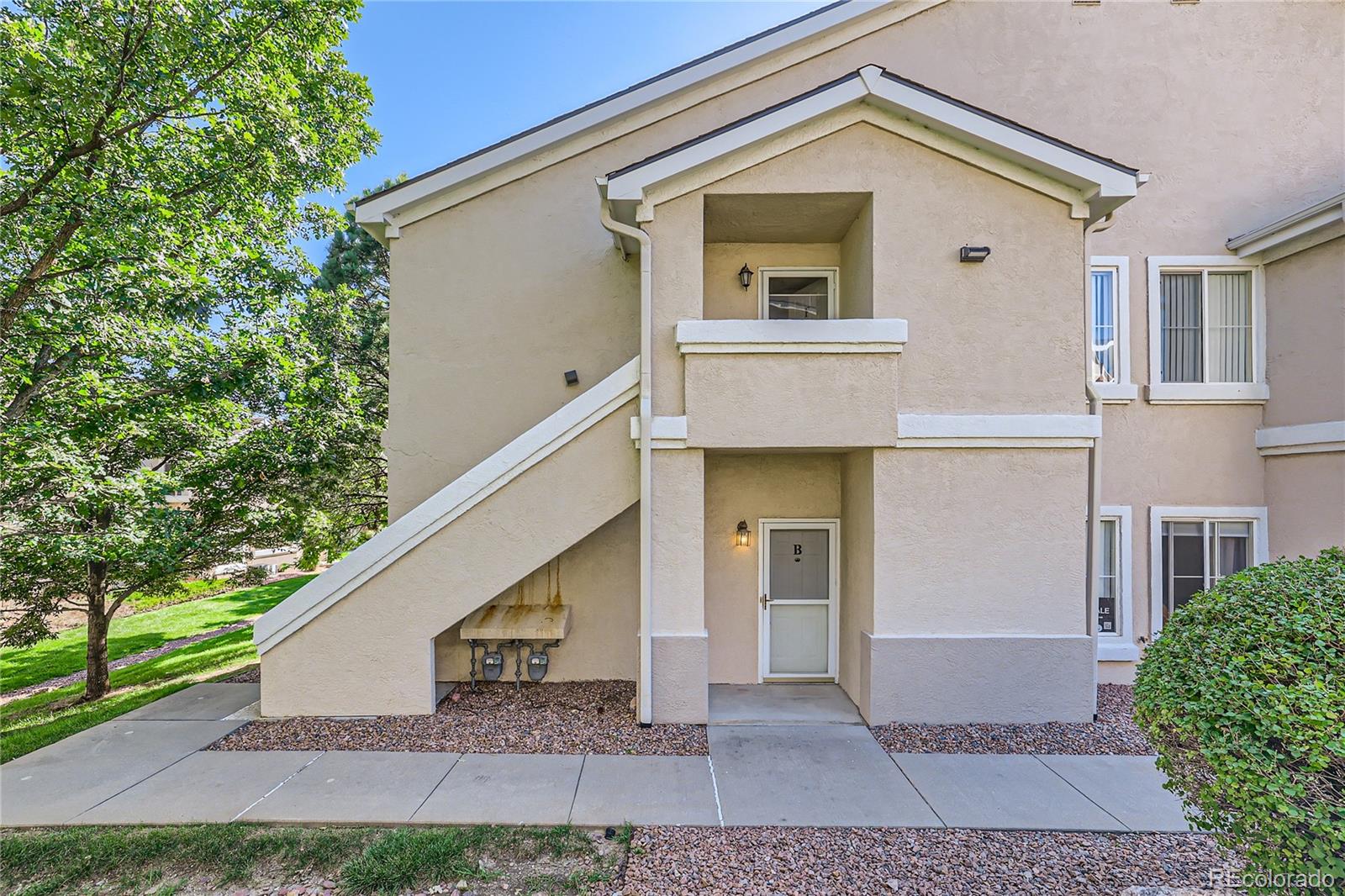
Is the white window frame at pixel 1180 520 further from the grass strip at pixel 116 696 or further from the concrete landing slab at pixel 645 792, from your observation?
the grass strip at pixel 116 696

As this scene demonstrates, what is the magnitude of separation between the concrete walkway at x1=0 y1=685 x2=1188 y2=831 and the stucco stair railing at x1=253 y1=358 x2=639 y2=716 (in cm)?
77

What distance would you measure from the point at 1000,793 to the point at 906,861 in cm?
144

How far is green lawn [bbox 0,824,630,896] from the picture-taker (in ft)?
12.1

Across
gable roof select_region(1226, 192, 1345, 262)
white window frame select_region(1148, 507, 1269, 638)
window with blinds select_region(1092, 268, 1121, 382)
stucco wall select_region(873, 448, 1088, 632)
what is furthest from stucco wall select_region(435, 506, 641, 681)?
gable roof select_region(1226, 192, 1345, 262)

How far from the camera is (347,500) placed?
35.8 ft

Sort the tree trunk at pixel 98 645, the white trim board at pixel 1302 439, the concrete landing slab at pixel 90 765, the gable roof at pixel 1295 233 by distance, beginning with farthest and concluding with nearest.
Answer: the tree trunk at pixel 98 645 → the white trim board at pixel 1302 439 → the gable roof at pixel 1295 233 → the concrete landing slab at pixel 90 765

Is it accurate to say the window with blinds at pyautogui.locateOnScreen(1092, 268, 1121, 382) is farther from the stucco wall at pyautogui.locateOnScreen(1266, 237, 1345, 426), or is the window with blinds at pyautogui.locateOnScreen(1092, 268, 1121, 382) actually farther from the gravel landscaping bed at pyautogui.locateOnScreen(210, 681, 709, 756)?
the gravel landscaping bed at pyautogui.locateOnScreen(210, 681, 709, 756)

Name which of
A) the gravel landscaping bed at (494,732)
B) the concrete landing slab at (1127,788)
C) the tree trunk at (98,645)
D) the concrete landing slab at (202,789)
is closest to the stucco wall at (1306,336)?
the concrete landing slab at (1127,788)

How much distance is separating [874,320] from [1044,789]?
15.4ft

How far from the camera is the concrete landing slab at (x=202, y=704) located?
622cm

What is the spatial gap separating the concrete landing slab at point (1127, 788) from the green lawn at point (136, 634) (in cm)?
1335

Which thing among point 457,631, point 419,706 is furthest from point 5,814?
point 457,631

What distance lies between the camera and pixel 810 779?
4.86 metres

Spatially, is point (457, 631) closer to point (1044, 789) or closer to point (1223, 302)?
point (1044, 789)
